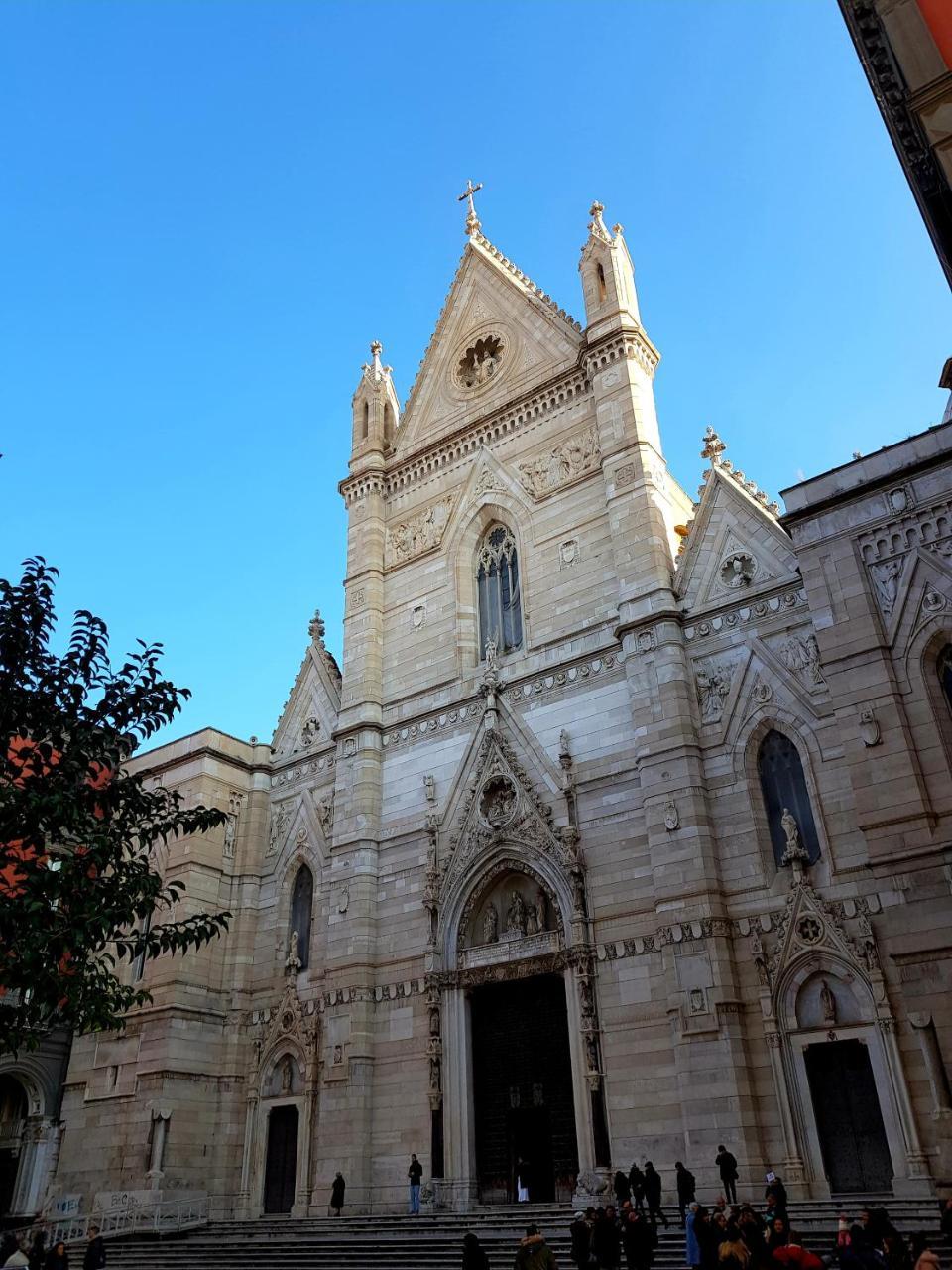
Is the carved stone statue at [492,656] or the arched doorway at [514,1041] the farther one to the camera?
the carved stone statue at [492,656]

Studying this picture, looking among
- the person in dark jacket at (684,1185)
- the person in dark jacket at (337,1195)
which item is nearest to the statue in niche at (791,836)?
the person in dark jacket at (684,1185)

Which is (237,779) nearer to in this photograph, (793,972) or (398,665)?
(398,665)

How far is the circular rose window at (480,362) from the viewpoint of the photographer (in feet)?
95.6

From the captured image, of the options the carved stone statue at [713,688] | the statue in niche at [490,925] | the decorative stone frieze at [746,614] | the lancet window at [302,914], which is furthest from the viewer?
the lancet window at [302,914]

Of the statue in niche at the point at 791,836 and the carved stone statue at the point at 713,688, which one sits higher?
the carved stone statue at the point at 713,688

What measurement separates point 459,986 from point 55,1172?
11801mm

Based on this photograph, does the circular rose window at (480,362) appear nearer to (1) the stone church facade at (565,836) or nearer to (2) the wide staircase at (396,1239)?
(1) the stone church facade at (565,836)

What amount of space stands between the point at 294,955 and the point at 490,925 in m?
5.71

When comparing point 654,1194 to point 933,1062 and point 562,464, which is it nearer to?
point 933,1062

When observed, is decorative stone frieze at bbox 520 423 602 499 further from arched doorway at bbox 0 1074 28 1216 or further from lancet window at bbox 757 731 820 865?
arched doorway at bbox 0 1074 28 1216

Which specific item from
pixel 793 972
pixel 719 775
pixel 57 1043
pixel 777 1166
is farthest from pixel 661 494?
pixel 57 1043

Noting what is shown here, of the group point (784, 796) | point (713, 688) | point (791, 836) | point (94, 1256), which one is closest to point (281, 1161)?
point (94, 1256)

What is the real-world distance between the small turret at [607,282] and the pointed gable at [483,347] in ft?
3.44

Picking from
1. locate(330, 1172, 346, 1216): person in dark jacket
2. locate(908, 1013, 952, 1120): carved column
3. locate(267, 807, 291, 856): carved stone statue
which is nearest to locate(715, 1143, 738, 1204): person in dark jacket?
locate(908, 1013, 952, 1120): carved column
